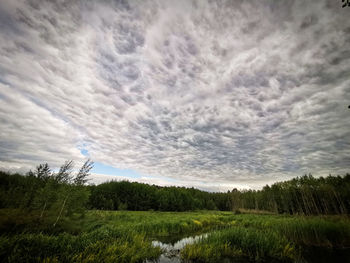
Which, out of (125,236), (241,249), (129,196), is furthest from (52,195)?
(129,196)

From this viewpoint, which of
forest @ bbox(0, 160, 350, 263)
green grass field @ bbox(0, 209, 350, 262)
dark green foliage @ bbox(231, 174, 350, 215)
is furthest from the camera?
dark green foliage @ bbox(231, 174, 350, 215)

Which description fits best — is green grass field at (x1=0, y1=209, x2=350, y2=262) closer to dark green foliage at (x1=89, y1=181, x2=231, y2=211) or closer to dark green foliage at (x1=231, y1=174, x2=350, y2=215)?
dark green foliage at (x1=89, y1=181, x2=231, y2=211)

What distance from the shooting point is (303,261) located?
11117 mm

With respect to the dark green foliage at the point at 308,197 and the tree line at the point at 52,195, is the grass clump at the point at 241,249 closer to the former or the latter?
the tree line at the point at 52,195

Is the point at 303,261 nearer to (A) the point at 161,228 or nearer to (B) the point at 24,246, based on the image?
(A) the point at 161,228

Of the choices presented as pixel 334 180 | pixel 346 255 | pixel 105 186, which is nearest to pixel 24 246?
pixel 346 255

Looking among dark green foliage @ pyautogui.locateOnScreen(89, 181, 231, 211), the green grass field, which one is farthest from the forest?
dark green foliage @ pyautogui.locateOnScreen(89, 181, 231, 211)

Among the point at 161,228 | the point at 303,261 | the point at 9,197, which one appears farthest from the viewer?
the point at 9,197

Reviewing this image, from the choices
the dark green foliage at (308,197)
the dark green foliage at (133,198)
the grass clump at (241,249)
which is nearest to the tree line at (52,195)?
the grass clump at (241,249)

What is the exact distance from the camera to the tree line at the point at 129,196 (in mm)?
20156

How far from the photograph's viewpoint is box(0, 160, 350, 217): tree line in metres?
20.2

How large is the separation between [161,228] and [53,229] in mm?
12053

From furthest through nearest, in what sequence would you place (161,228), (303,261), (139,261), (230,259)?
(161,228)
(303,261)
(230,259)
(139,261)

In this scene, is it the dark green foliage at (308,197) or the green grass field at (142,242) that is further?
the dark green foliage at (308,197)
